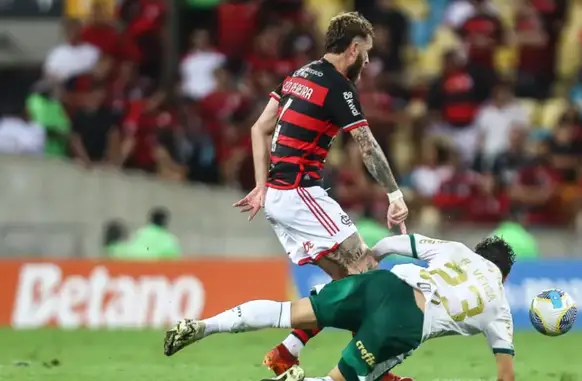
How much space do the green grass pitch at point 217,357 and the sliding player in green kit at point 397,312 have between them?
70.8 inches

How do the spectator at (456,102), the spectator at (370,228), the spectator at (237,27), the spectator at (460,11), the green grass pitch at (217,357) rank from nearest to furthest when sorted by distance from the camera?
the green grass pitch at (217,357)
the spectator at (370,228)
the spectator at (456,102)
the spectator at (237,27)
the spectator at (460,11)

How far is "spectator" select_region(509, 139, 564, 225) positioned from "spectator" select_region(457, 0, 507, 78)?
6.50ft

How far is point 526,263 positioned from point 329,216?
842 centimetres

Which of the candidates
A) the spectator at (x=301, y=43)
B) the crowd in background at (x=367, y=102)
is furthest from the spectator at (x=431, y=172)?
the spectator at (x=301, y=43)

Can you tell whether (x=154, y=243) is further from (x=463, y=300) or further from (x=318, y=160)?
(x=463, y=300)

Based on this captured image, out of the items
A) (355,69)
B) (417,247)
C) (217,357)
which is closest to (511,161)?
(217,357)

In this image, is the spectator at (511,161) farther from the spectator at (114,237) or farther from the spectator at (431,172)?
the spectator at (114,237)

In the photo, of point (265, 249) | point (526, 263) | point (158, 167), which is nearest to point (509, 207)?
point (526, 263)

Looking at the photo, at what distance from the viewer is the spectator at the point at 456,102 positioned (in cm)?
2097

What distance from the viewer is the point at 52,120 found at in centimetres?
2028

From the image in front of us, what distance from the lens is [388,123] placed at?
20547 millimetres

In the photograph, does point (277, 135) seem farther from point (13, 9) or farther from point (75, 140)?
point (13, 9)

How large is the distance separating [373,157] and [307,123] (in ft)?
1.82

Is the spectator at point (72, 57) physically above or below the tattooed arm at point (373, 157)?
below
